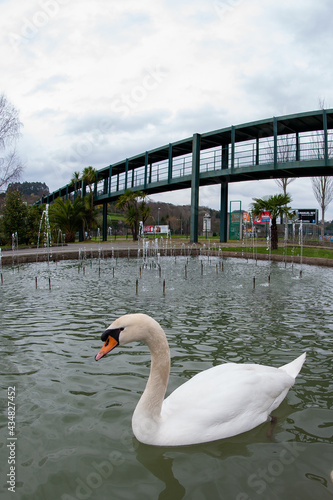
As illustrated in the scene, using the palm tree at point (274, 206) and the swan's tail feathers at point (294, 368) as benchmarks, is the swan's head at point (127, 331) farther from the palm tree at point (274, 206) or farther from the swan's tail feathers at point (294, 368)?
the palm tree at point (274, 206)

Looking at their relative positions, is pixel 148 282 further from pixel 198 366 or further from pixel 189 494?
pixel 189 494

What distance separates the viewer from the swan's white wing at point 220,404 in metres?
2.45

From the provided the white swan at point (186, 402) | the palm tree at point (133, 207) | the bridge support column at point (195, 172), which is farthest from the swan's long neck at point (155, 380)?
the palm tree at point (133, 207)

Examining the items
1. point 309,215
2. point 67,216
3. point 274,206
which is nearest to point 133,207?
point 67,216

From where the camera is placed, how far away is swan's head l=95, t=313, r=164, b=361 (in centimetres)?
233

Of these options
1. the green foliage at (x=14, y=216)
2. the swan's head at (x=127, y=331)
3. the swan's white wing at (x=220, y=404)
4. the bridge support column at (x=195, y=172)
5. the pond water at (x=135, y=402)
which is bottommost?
the pond water at (x=135, y=402)

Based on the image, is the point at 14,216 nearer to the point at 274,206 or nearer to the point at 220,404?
the point at 274,206

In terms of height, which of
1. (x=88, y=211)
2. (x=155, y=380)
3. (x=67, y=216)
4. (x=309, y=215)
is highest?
(x=88, y=211)

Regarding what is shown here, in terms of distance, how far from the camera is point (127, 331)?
2.39m

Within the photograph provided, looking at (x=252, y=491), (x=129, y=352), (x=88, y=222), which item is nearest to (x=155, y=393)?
(x=252, y=491)

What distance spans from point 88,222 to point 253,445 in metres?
44.0

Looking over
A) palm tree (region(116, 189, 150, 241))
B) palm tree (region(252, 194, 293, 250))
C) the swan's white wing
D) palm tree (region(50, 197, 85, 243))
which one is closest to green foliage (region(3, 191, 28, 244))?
palm tree (region(50, 197, 85, 243))

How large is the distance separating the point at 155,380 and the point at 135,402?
2.94 ft

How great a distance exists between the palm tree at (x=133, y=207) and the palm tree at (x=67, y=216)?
197 inches
